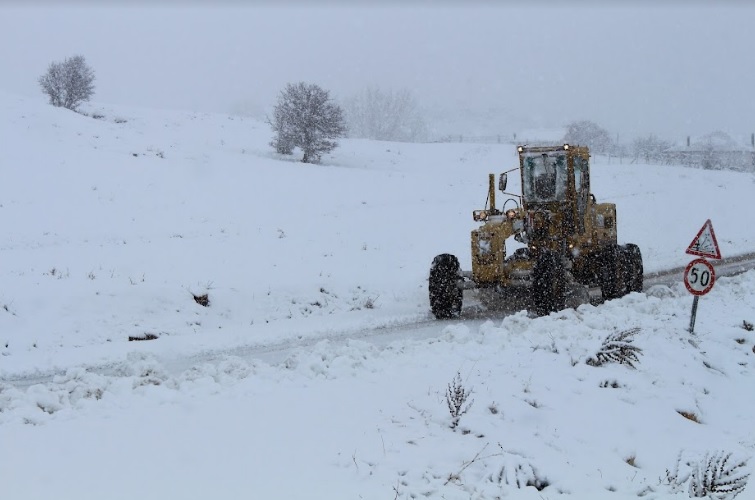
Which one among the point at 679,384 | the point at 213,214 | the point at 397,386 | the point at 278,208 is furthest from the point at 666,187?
the point at 397,386

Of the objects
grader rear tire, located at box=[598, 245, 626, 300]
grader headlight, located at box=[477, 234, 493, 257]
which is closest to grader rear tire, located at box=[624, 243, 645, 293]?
grader rear tire, located at box=[598, 245, 626, 300]

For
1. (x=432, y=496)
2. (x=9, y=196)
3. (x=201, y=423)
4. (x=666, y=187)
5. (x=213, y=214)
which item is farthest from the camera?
(x=666, y=187)

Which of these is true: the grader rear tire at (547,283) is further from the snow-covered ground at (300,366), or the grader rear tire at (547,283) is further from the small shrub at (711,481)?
the small shrub at (711,481)

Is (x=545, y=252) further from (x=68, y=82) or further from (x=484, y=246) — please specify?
(x=68, y=82)

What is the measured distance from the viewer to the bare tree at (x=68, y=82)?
123 feet

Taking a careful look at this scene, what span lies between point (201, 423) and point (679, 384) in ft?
18.3

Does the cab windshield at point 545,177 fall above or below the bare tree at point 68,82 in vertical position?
below

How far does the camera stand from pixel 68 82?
122 feet

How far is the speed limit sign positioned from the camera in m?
9.48

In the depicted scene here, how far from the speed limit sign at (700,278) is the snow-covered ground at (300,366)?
2.07ft

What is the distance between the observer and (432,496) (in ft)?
15.6

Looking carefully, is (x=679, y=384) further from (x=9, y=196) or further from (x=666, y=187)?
(x=666, y=187)

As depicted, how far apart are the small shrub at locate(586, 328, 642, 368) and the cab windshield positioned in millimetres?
4778

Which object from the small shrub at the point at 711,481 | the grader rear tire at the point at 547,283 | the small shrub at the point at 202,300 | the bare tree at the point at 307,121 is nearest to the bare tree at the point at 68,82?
the bare tree at the point at 307,121
